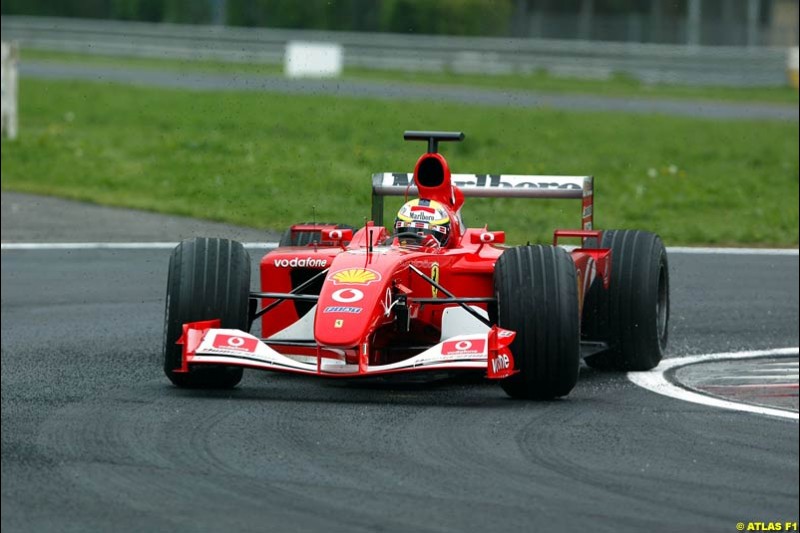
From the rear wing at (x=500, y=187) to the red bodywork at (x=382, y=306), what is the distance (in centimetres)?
22

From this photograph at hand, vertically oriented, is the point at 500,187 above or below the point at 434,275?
above

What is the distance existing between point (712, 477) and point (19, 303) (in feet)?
23.1

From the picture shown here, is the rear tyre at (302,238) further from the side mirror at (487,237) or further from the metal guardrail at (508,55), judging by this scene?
the metal guardrail at (508,55)

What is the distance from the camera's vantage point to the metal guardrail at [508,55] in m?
30.7

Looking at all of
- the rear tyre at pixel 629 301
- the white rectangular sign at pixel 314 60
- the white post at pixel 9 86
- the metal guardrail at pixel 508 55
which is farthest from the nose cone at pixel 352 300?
the white rectangular sign at pixel 314 60

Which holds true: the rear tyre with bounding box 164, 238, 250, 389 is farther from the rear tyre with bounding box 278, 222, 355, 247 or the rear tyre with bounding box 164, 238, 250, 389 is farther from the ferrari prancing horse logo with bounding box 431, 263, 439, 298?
the rear tyre with bounding box 278, 222, 355, 247

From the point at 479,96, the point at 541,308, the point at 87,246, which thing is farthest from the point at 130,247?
the point at 479,96

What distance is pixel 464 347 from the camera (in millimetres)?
8055

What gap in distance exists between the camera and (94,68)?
117 ft

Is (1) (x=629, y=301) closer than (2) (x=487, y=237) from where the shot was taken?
No

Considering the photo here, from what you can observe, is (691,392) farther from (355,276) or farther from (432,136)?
(432,136)

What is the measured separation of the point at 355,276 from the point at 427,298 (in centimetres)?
49

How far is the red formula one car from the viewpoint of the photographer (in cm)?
803

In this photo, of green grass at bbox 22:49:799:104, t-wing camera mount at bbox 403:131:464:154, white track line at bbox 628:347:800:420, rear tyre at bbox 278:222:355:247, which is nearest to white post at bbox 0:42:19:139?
green grass at bbox 22:49:799:104
